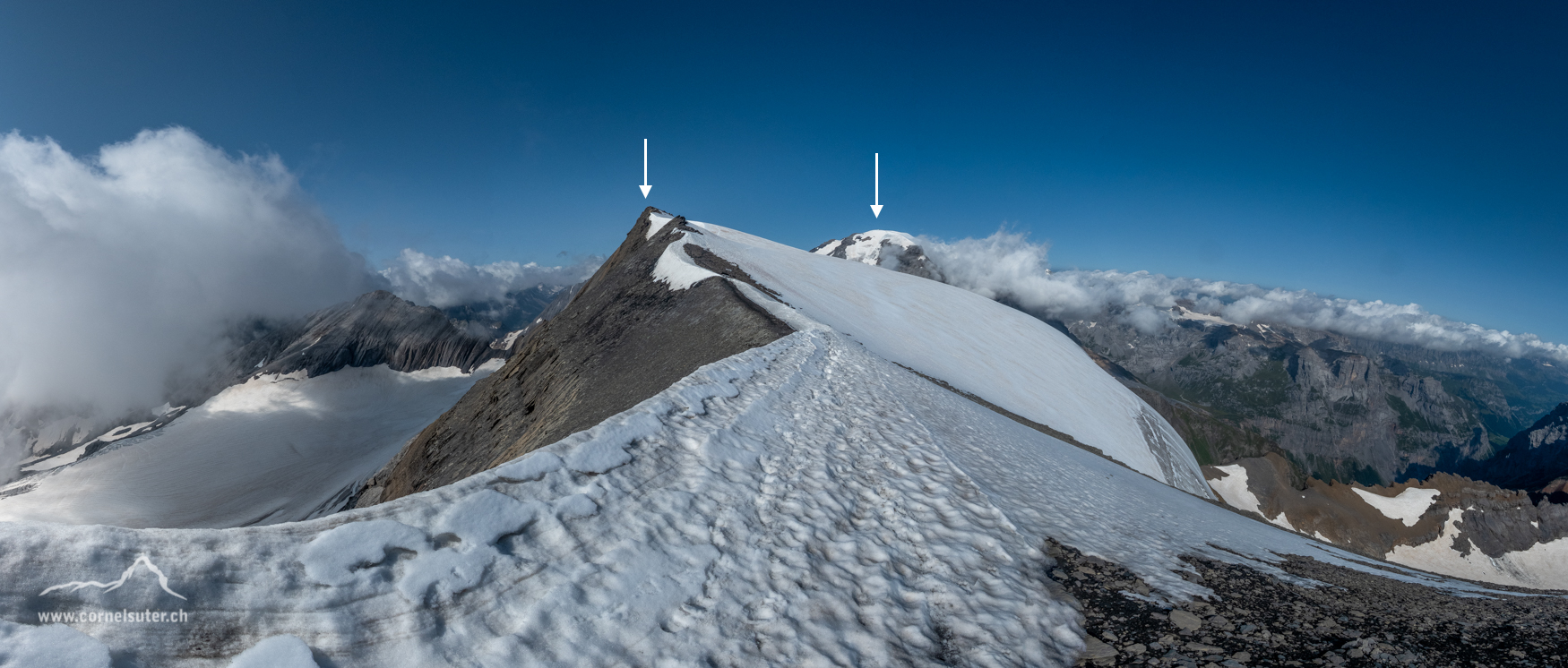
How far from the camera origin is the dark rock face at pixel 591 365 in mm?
14898

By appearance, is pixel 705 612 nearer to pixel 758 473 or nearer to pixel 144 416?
pixel 758 473

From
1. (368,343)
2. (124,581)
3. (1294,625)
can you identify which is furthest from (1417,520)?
(368,343)

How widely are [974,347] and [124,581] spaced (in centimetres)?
3427

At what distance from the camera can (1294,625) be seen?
498cm

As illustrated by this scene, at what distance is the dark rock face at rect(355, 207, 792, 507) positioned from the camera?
14898 mm

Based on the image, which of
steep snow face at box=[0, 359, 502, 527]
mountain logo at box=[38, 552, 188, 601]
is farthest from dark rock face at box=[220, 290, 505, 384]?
mountain logo at box=[38, 552, 188, 601]

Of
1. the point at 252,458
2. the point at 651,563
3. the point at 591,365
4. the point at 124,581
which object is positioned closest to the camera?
the point at 124,581

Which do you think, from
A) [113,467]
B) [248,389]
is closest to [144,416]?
[248,389]

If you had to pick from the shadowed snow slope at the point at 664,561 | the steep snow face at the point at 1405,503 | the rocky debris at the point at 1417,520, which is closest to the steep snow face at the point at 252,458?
the shadowed snow slope at the point at 664,561

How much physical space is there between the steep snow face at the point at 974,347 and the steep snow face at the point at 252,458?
53.1 metres

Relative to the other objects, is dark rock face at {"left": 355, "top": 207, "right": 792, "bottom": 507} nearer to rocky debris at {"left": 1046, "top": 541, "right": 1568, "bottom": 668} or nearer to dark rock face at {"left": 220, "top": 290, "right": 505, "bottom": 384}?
rocky debris at {"left": 1046, "top": 541, "right": 1568, "bottom": 668}

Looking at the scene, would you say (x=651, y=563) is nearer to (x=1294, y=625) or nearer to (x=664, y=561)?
(x=664, y=561)

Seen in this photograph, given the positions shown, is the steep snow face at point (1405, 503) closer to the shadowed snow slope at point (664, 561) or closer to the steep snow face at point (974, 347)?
the steep snow face at point (974, 347)

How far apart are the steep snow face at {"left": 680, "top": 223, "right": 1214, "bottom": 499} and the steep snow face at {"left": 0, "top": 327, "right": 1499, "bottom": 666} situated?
12055 millimetres
